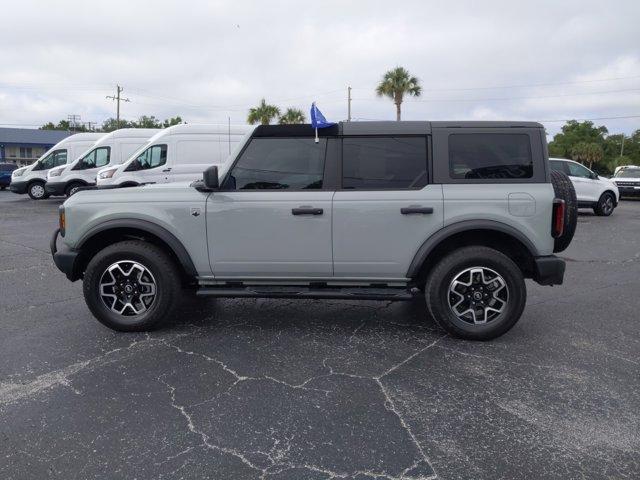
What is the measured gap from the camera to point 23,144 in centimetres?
5781

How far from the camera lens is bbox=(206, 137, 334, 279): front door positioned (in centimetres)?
435

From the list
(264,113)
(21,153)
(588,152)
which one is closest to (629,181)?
(264,113)

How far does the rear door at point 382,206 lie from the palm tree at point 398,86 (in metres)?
33.7

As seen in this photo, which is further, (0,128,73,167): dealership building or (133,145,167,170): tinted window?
(0,128,73,167): dealership building

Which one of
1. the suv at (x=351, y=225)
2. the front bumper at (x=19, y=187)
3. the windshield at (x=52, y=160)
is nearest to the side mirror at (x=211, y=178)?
the suv at (x=351, y=225)

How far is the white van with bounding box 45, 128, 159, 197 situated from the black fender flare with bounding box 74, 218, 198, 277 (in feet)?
45.3

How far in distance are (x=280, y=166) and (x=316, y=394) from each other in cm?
203

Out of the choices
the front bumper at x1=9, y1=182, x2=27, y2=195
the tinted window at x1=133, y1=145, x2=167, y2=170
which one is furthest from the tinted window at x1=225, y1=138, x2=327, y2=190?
the front bumper at x1=9, y1=182, x2=27, y2=195

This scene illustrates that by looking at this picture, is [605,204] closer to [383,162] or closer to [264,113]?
[383,162]

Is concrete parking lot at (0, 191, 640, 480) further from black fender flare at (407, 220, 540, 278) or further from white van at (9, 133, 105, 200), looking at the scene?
white van at (9, 133, 105, 200)

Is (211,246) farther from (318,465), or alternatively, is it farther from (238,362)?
(318,465)

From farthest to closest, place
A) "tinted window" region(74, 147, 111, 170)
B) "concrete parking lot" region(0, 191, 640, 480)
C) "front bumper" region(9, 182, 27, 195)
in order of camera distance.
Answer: "front bumper" region(9, 182, 27, 195), "tinted window" region(74, 147, 111, 170), "concrete parking lot" region(0, 191, 640, 480)

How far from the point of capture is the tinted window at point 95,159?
17.7 meters

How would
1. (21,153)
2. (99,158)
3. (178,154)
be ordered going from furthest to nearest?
(21,153)
(99,158)
(178,154)
